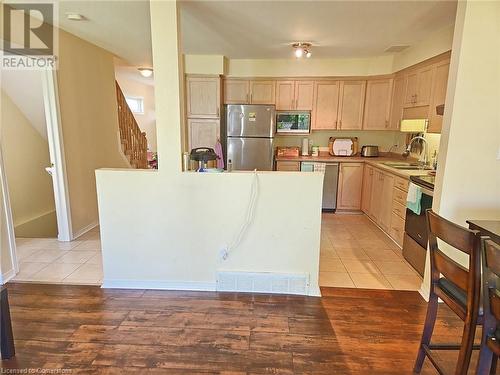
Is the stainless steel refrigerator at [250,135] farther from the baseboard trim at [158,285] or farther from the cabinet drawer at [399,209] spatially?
the baseboard trim at [158,285]

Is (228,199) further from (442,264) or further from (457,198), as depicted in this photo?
(457,198)

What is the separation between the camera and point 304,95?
16.8 ft

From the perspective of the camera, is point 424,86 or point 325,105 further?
point 325,105

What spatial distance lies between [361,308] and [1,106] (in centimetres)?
466

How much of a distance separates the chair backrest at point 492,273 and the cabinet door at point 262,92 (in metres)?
4.31

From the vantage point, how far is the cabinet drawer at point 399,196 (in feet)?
11.4

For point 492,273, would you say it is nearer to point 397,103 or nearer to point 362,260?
point 362,260

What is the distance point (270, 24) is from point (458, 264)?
9.16 feet

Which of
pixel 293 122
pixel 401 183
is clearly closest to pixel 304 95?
pixel 293 122

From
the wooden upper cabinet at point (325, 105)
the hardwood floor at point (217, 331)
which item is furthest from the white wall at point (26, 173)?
the wooden upper cabinet at point (325, 105)

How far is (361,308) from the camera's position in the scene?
245cm

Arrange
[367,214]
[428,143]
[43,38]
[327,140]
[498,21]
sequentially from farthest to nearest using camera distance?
[327,140], [367,214], [428,143], [43,38], [498,21]

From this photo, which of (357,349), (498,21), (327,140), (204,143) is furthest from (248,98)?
(357,349)

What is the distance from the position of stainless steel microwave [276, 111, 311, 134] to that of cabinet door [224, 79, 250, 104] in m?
0.63
